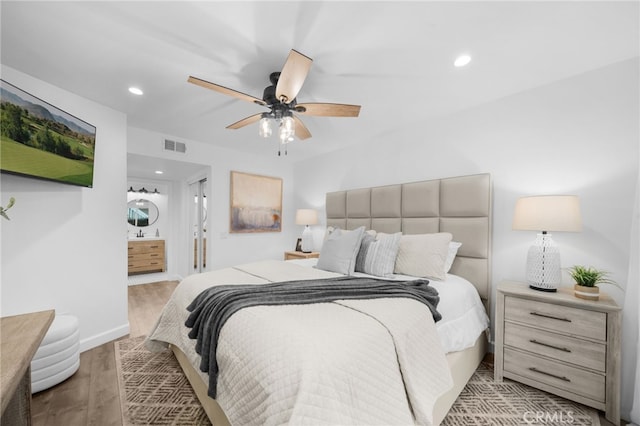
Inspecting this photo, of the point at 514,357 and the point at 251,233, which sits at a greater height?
the point at 251,233

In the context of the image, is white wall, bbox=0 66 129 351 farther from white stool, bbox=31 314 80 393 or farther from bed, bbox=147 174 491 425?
bed, bbox=147 174 491 425

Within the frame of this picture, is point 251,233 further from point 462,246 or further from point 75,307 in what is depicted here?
point 462,246

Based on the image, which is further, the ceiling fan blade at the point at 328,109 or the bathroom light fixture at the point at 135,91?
the bathroom light fixture at the point at 135,91

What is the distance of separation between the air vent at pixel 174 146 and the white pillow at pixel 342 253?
102 inches

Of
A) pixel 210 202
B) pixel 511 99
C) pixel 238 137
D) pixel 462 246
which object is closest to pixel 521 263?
pixel 462 246

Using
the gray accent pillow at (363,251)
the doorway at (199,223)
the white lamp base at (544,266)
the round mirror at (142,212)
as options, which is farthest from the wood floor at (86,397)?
the round mirror at (142,212)

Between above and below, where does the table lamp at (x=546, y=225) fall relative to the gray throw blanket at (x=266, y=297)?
above

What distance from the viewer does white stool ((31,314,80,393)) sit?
1.91m

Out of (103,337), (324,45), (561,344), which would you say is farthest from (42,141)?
(561,344)

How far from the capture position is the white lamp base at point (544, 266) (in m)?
1.95

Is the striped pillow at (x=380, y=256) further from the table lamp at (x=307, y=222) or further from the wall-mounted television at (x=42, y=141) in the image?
the wall-mounted television at (x=42, y=141)

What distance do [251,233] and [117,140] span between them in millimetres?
2281

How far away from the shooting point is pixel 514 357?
202 centimetres

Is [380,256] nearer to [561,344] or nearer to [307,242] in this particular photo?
[561,344]
